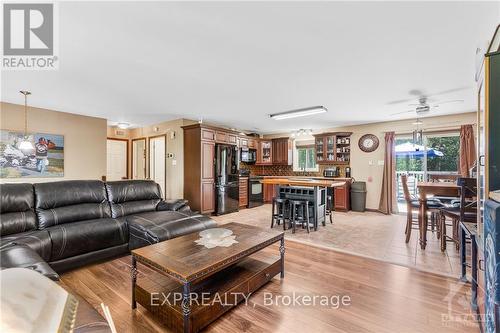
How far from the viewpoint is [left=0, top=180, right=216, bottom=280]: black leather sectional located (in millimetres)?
2455

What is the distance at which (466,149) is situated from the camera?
4.95 metres

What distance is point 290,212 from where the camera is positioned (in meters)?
4.41

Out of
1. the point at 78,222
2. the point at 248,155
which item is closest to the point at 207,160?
the point at 248,155

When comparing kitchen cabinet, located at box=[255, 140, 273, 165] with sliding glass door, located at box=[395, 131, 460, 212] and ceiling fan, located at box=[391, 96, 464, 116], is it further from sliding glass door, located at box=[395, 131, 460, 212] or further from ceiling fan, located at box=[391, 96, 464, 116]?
ceiling fan, located at box=[391, 96, 464, 116]

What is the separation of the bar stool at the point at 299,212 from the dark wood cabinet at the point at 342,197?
2279 mm

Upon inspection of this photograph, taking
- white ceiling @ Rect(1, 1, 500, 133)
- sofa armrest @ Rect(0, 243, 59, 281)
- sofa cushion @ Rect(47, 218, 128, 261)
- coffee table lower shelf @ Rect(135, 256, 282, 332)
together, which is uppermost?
white ceiling @ Rect(1, 1, 500, 133)

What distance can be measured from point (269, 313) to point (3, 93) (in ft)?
17.2

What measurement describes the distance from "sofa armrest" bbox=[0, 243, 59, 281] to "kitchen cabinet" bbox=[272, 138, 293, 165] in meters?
6.69

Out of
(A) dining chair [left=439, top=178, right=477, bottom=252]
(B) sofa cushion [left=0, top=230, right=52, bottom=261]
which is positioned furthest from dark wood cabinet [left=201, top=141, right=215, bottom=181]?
(A) dining chair [left=439, top=178, right=477, bottom=252]

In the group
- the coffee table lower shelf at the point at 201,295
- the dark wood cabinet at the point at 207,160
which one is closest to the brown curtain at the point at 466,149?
the coffee table lower shelf at the point at 201,295

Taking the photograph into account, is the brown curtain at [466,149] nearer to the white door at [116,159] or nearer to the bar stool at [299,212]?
the bar stool at [299,212]

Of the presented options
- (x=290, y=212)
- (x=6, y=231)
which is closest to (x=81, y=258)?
(x=6, y=231)

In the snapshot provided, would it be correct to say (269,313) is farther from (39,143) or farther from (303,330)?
(39,143)

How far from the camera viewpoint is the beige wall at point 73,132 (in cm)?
446
